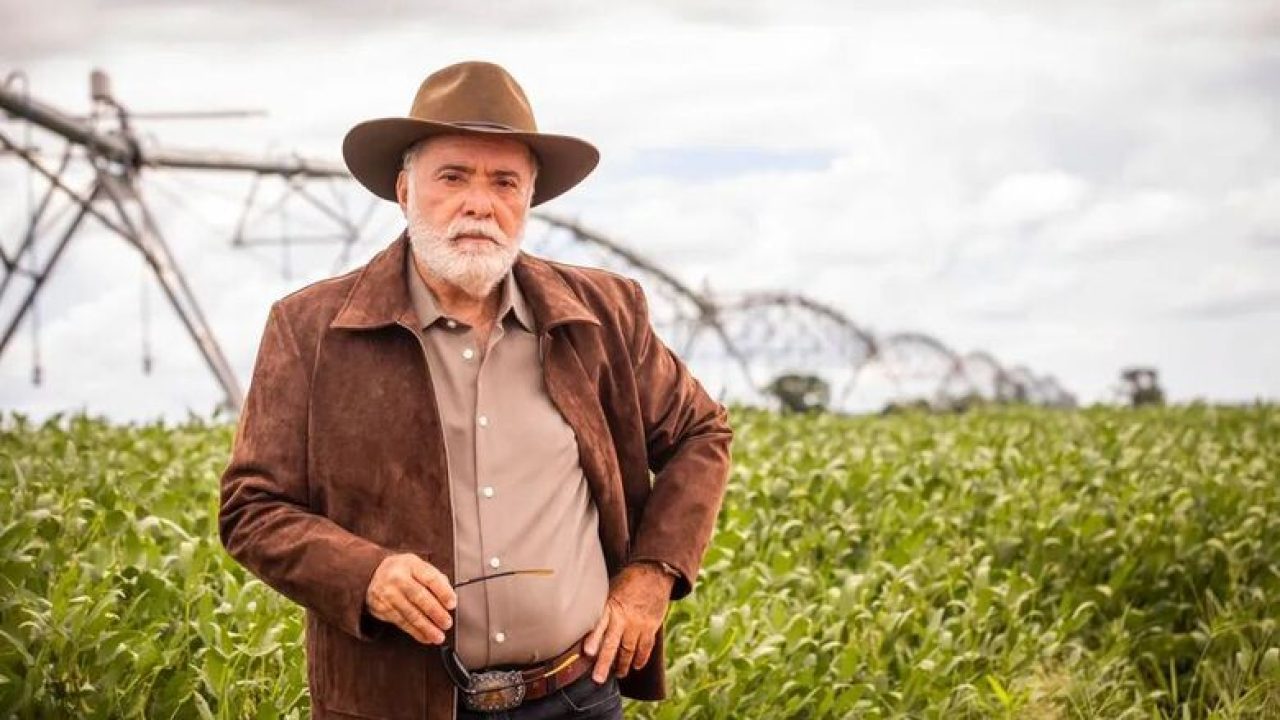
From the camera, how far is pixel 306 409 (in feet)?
12.1

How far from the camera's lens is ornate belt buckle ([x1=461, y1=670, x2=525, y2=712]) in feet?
11.9

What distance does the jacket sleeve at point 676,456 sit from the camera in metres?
3.95

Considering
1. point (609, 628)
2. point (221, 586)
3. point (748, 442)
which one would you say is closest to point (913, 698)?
point (221, 586)

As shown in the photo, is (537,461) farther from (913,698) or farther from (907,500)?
(907,500)

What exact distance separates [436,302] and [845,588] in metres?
4.30

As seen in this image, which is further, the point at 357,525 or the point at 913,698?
the point at 913,698

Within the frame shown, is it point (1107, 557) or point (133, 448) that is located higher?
point (133, 448)

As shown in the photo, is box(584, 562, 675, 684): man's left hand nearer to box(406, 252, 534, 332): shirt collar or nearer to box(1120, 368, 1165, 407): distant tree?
box(406, 252, 534, 332): shirt collar

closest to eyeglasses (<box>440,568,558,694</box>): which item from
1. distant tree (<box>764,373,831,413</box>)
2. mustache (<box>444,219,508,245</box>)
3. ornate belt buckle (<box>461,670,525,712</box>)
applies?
ornate belt buckle (<box>461,670,525,712</box>)

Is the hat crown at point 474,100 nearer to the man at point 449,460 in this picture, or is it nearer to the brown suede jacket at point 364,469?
the man at point 449,460

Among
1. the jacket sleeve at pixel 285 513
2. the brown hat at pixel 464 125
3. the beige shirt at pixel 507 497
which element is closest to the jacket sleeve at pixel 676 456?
the beige shirt at pixel 507 497

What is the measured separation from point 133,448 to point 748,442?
4.35m

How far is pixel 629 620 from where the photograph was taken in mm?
3807

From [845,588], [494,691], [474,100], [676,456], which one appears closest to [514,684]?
[494,691]
